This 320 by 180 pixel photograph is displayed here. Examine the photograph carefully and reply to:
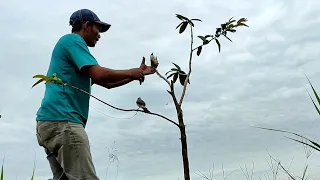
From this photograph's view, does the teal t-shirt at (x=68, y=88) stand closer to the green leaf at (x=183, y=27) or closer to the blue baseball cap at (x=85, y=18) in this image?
the blue baseball cap at (x=85, y=18)

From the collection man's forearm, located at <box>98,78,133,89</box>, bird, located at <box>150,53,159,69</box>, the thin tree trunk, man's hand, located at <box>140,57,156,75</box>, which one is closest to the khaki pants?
man's forearm, located at <box>98,78,133,89</box>

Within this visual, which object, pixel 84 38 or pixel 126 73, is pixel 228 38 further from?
pixel 84 38

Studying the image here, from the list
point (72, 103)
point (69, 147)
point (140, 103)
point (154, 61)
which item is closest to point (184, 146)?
point (140, 103)

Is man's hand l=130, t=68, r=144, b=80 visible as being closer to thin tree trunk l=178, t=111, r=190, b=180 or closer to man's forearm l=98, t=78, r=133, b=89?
man's forearm l=98, t=78, r=133, b=89

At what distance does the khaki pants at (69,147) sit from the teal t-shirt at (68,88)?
5 centimetres

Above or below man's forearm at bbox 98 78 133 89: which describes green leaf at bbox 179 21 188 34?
above

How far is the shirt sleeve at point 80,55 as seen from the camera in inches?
106

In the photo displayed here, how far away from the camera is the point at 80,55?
2.74 metres

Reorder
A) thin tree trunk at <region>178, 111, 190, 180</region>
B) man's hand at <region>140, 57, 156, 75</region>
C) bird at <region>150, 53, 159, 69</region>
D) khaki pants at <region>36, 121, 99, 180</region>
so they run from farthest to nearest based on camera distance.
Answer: khaki pants at <region>36, 121, 99, 180</region>
man's hand at <region>140, 57, 156, 75</region>
bird at <region>150, 53, 159, 69</region>
thin tree trunk at <region>178, 111, 190, 180</region>

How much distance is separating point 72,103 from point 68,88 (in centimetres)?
9

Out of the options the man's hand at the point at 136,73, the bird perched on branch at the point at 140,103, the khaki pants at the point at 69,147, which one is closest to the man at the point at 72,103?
the khaki pants at the point at 69,147

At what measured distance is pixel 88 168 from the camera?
8.86 ft

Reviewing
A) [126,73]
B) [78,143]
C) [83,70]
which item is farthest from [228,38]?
[78,143]

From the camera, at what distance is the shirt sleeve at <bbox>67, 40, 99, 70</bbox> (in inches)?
106
